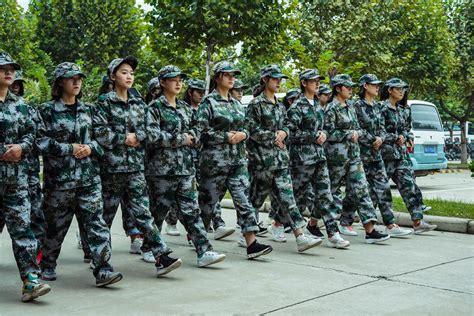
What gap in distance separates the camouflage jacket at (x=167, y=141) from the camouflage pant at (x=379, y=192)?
9.40 ft

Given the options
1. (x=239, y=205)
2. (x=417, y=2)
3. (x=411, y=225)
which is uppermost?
(x=417, y=2)

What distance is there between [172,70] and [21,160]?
1.78 meters

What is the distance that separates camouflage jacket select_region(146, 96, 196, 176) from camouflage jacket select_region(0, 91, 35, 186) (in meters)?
1.22

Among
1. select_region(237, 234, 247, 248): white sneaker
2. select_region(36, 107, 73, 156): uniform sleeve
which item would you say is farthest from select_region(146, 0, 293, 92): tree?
select_region(36, 107, 73, 156): uniform sleeve

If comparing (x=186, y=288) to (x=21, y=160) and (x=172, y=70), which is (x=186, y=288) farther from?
(x=172, y=70)

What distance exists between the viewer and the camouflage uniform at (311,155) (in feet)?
25.1

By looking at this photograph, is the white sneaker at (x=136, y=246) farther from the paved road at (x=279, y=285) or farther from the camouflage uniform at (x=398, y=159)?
the camouflage uniform at (x=398, y=159)

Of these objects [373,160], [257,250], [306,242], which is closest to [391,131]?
[373,160]

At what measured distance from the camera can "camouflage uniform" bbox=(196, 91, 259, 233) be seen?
262 inches

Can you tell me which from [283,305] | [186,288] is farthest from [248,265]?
[283,305]

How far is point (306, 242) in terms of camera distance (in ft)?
22.8

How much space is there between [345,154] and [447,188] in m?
8.59

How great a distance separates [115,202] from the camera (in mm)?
6488

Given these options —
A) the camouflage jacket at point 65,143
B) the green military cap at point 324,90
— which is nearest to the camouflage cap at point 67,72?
the camouflage jacket at point 65,143
